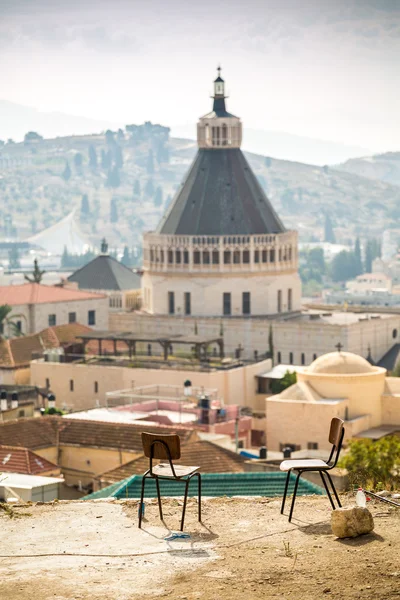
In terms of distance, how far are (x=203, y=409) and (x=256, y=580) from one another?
5697cm

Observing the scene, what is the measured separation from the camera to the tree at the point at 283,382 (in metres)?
85.9

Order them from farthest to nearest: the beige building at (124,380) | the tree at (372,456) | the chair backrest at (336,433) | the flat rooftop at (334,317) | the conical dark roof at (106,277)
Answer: the conical dark roof at (106,277) → the flat rooftop at (334,317) → the beige building at (124,380) → the tree at (372,456) → the chair backrest at (336,433)

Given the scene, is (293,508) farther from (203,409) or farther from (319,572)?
(203,409)

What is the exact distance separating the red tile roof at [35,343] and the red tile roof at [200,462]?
42691 millimetres

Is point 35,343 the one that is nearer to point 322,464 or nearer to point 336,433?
point 336,433

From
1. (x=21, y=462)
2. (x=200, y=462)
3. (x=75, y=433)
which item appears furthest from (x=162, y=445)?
(x=75, y=433)

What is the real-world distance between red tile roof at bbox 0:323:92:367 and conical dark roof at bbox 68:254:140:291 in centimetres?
2692

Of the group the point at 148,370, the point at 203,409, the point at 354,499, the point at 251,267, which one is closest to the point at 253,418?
the point at 203,409

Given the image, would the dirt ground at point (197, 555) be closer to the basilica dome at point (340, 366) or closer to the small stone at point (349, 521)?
the small stone at point (349, 521)

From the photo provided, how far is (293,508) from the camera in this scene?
55.6 ft

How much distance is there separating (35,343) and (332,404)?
32492 mm

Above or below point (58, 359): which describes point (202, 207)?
above

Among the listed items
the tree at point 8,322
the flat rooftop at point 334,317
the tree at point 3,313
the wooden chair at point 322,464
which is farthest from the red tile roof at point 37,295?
the wooden chair at point 322,464

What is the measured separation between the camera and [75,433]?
2334 inches
